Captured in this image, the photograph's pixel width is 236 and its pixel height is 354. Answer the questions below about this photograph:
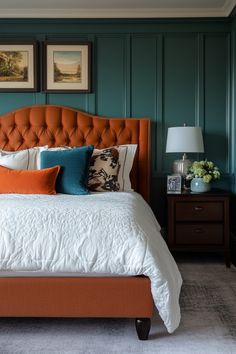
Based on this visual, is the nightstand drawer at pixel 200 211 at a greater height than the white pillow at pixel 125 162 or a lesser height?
lesser

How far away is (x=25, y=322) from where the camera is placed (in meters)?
2.22

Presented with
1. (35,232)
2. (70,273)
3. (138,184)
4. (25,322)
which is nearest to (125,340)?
(70,273)

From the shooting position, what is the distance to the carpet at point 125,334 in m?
1.92

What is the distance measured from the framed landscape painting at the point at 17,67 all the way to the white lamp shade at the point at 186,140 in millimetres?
1600

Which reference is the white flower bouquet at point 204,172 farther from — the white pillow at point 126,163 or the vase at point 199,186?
the white pillow at point 126,163

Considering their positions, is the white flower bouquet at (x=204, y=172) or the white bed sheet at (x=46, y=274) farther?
the white flower bouquet at (x=204, y=172)

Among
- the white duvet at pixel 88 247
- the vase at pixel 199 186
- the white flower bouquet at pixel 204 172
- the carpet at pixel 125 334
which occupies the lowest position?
the carpet at pixel 125 334

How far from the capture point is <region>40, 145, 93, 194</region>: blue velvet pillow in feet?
9.74

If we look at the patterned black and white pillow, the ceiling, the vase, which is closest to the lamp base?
the vase

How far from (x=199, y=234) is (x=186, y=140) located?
3.03 feet

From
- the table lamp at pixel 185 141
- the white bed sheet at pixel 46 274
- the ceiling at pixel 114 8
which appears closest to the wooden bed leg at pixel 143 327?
the white bed sheet at pixel 46 274

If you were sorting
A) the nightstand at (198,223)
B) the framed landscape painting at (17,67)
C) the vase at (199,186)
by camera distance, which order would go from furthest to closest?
the framed landscape painting at (17,67) → the vase at (199,186) → the nightstand at (198,223)

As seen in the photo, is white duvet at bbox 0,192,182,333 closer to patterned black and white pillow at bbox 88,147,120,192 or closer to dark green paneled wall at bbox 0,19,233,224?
patterned black and white pillow at bbox 88,147,120,192

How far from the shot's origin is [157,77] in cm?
397
